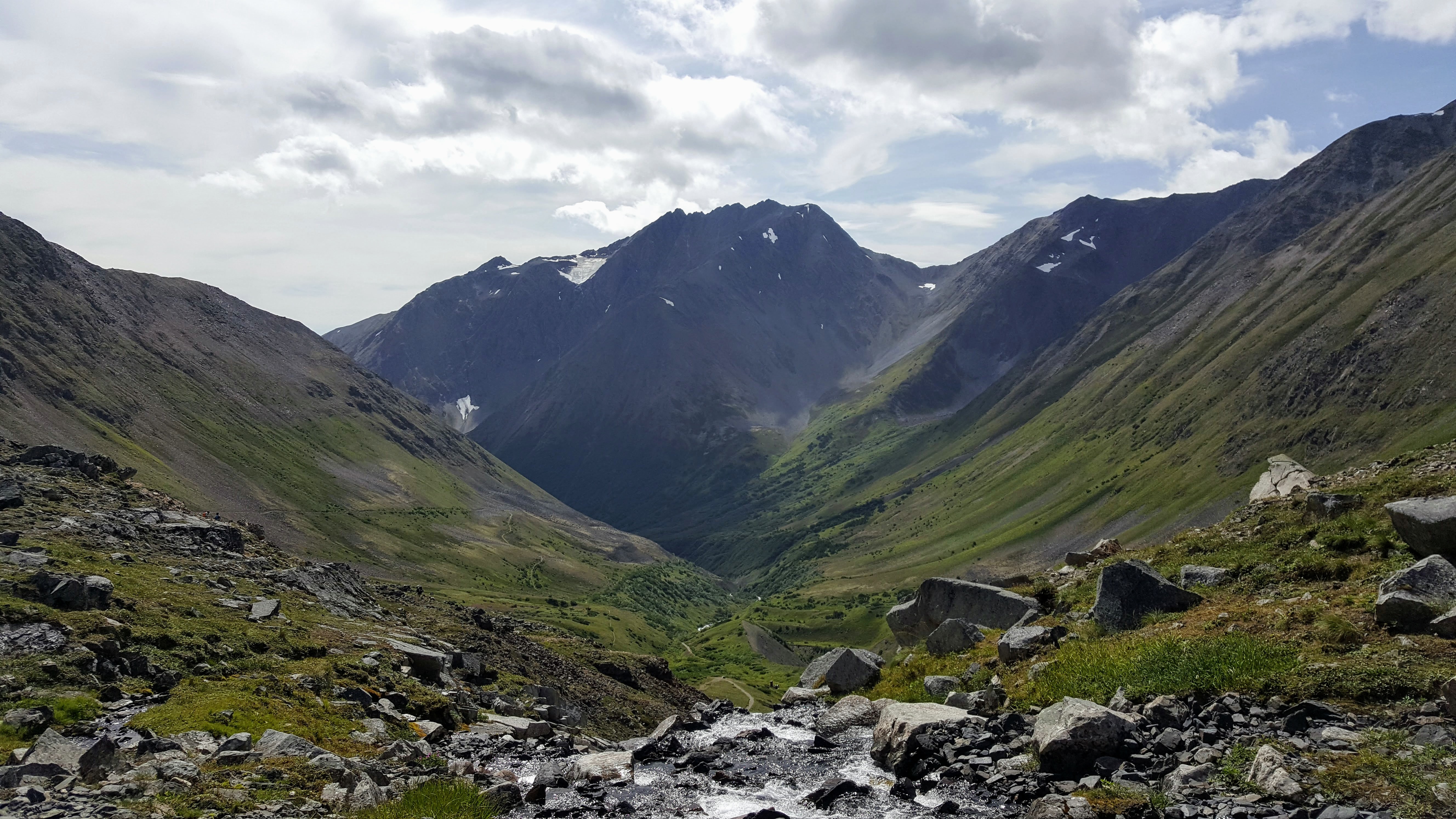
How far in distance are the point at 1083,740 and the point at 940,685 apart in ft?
30.8

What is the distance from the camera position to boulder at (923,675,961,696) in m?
26.1

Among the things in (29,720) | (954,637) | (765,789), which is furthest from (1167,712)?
(29,720)

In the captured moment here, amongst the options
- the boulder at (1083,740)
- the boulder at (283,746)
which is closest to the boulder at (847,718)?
the boulder at (1083,740)

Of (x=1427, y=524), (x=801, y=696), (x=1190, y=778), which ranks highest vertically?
(x=1427, y=524)

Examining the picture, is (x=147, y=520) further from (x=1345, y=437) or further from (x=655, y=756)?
(x=1345, y=437)

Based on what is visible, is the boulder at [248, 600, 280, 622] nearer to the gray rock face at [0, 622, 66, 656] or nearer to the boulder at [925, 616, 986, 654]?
the gray rock face at [0, 622, 66, 656]

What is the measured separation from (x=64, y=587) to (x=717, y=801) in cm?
2714

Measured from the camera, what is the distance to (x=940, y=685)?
86.7 ft

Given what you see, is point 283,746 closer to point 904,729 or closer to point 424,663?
point 424,663

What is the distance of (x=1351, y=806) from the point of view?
13141 millimetres

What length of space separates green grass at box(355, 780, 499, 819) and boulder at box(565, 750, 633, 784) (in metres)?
3.41

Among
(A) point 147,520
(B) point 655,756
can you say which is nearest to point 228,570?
(A) point 147,520

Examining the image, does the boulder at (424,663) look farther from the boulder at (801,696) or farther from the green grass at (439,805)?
the green grass at (439,805)

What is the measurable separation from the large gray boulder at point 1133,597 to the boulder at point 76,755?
27.6 meters
